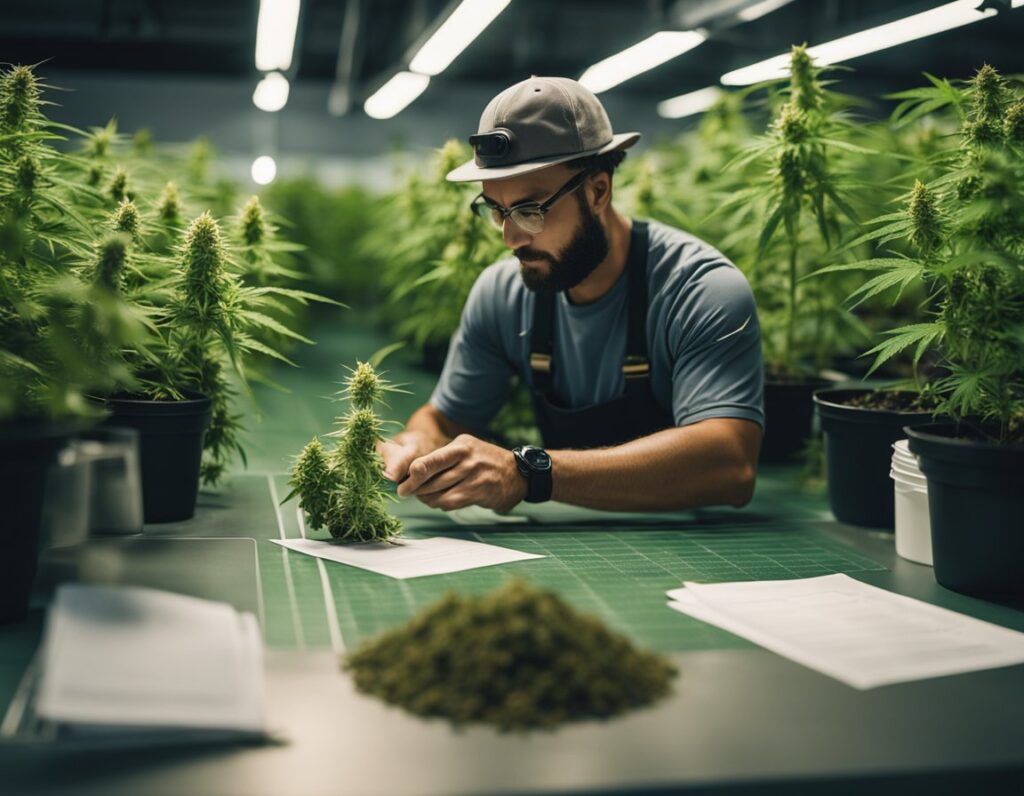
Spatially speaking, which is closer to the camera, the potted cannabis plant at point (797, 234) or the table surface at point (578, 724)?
the table surface at point (578, 724)

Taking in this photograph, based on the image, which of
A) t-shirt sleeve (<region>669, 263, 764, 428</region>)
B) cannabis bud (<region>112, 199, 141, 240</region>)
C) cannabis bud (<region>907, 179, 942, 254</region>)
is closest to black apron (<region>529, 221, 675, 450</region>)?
t-shirt sleeve (<region>669, 263, 764, 428</region>)

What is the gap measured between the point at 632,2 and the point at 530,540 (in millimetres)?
13436

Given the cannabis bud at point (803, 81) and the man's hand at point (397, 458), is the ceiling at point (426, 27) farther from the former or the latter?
the man's hand at point (397, 458)

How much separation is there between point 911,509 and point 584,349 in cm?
86

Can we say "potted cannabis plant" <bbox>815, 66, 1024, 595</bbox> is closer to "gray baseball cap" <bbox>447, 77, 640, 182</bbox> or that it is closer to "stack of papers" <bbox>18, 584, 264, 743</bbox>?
"gray baseball cap" <bbox>447, 77, 640, 182</bbox>

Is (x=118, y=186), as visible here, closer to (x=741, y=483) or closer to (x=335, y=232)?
(x=741, y=483)

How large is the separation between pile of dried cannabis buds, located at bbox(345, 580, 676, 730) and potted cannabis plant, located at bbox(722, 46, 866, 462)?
1437 millimetres

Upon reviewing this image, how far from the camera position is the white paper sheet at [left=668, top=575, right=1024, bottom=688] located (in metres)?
1.31

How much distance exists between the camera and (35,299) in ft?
5.75

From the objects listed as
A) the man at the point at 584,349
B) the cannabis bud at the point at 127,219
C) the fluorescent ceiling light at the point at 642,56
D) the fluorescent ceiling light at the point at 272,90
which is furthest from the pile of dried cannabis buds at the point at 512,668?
the fluorescent ceiling light at the point at 272,90

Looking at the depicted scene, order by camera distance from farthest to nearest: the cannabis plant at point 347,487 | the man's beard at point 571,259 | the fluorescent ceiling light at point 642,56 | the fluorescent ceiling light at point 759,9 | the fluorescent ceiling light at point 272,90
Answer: the fluorescent ceiling light at point 272,90
the fluorescent ceiling light at point 642,56
the fluorescent ceiling light at point 759,9
the man's beard at point 571,259
the cannabis plant at point 347,487

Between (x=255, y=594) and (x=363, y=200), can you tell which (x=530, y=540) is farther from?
(x=363, y=200)

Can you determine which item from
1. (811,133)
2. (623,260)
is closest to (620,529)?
(623,260)

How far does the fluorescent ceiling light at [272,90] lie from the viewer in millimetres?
7500
